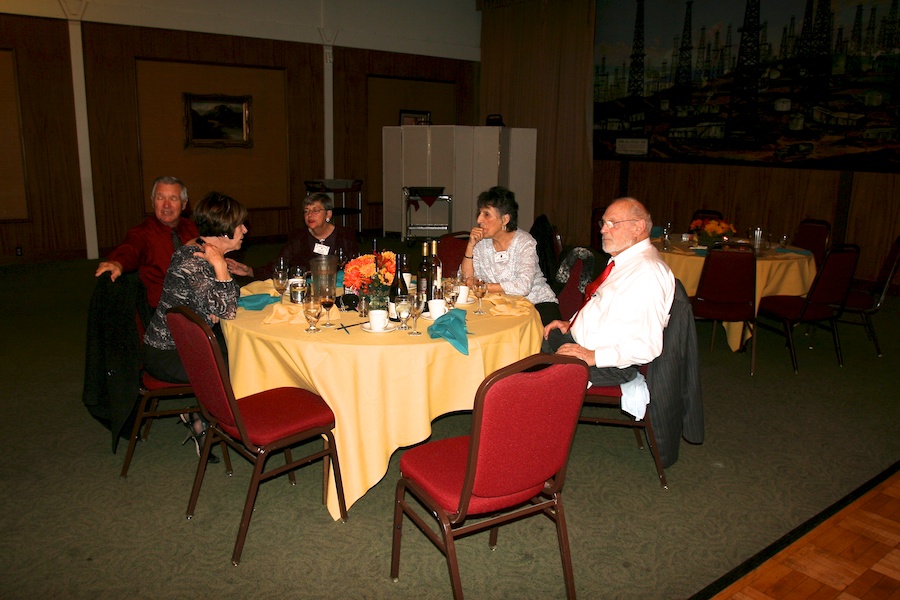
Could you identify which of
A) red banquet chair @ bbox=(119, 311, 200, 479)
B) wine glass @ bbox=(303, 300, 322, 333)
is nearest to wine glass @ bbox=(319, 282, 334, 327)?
wine glass @ bbox=(303, 300, 322, 333)

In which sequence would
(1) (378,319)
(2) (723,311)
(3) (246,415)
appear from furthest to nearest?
(2) (723,311), (1) (378,319), (3) (246,415)

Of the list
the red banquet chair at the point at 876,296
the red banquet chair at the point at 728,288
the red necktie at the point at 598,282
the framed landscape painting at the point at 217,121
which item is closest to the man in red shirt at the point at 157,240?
the red necktie at the point at 598,282

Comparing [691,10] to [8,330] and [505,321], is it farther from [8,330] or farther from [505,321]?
[8,330]

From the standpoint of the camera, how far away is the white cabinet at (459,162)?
1083 cm

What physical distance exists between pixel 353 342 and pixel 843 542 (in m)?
2.26

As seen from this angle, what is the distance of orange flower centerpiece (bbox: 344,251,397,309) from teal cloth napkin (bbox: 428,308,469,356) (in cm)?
32

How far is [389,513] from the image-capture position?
10.8ft

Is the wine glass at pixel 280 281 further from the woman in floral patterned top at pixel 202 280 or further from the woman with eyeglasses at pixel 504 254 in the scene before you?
the woman with eyeglasses at pixel 504 254

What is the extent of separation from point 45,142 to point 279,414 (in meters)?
7.73

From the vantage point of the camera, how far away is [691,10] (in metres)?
10.1

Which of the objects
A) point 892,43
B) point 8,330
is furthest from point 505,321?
point 892,43

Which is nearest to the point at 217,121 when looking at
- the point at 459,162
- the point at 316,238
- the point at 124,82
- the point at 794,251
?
the point at 124,82

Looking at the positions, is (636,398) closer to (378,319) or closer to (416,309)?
(416,309)

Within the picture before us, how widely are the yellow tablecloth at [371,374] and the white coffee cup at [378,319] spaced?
1.5 inches
